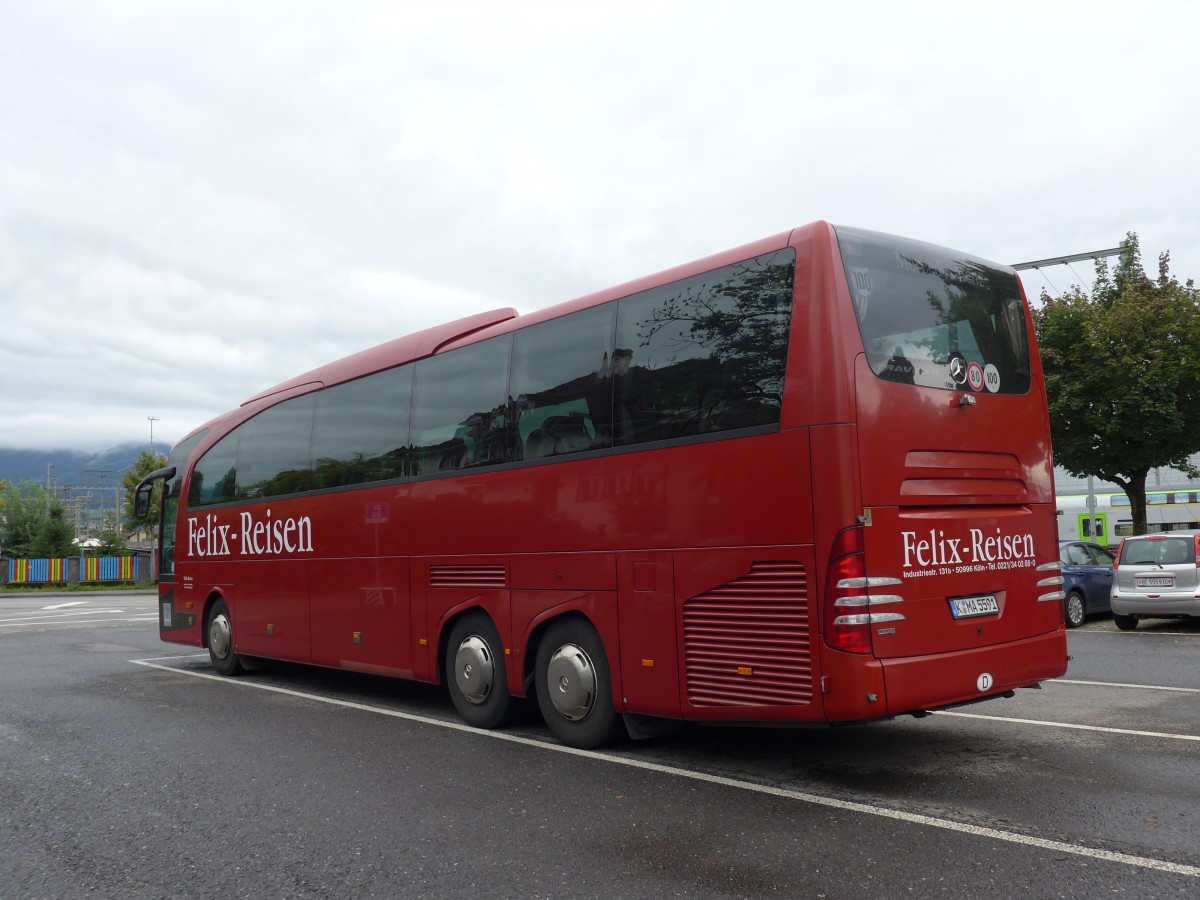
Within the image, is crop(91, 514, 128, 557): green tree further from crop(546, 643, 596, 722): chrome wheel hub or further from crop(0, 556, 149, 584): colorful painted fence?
crop(546, 643, 596, 722): chrome wheel hub

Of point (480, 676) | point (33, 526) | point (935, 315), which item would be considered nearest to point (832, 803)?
point (935, 315)

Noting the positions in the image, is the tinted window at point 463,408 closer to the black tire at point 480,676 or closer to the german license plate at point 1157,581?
the black tire at point 480,676

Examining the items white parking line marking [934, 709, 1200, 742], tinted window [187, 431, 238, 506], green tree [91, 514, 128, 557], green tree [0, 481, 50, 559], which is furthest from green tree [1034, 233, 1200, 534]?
green tree [0, 481, 50, 559]

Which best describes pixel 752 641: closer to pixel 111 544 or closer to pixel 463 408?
pixel 463 408

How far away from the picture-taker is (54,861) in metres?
5.25

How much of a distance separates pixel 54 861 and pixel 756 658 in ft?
13.1

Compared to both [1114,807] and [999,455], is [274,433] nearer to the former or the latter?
[999,455]

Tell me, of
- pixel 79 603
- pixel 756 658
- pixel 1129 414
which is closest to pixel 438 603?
pixel 756 658

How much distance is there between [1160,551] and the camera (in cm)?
1583

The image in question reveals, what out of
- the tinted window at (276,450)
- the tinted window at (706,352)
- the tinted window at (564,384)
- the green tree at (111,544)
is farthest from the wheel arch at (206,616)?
the green tree at (111,544)

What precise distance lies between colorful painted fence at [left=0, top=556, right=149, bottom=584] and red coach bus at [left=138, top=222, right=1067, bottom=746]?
41.1 m

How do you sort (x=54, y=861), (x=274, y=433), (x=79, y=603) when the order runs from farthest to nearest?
(x=79, y=603), (x=274, y=433), (x=54, y=861)

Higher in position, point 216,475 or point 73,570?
point 216,475

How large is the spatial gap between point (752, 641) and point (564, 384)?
105 inches
